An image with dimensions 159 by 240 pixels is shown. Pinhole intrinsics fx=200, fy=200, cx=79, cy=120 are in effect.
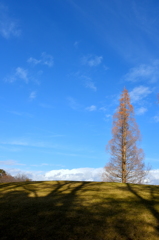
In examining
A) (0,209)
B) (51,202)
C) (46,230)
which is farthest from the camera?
(51,202)

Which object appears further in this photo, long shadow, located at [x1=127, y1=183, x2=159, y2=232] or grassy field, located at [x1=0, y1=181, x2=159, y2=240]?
long shadow, located at [x1=127, y1=183, x2=159, y2=232]

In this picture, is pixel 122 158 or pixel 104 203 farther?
pixel 122 158

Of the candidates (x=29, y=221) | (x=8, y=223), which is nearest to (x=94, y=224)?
(x=29, y=221)

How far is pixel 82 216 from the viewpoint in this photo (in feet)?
23.8

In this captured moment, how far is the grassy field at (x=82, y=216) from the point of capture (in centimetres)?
595

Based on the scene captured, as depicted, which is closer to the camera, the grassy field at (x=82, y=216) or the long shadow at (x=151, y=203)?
the grassy field at (x=82, y=216)

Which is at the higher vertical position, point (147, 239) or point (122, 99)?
point (122, 99)

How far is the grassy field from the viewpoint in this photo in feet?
19.5

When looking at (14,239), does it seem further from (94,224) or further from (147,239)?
(147,239)

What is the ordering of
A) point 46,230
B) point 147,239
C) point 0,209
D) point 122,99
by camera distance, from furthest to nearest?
1. point 122,99
2. point 0,209
3. point 46,230
4. point 147,239

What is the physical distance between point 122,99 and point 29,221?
17.8 m

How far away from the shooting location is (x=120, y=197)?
983 cm

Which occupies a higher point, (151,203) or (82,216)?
(151,203)

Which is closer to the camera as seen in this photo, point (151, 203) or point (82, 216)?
point (82, 216)
